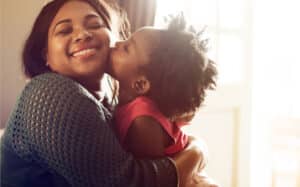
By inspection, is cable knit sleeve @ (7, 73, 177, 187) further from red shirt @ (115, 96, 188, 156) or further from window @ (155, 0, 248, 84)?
window @ (155, 0, 248, 84)

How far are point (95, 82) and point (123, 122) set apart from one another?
13 centimetres

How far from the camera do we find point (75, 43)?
94cm

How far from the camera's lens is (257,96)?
2.46m

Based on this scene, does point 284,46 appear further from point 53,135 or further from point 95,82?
point 53,135

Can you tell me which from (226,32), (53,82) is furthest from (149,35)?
(226,32)

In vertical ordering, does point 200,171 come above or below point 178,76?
below

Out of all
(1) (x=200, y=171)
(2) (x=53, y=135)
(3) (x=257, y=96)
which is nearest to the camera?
(2) (x=53, y=135)

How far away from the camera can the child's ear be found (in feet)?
3.31

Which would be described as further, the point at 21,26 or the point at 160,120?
the point at 21,26

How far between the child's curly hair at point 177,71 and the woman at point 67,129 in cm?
12

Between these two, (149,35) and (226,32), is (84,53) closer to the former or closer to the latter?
(149,35)

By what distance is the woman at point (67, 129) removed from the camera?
2.66ft

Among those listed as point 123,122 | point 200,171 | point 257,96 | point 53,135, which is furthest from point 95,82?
point 257,96

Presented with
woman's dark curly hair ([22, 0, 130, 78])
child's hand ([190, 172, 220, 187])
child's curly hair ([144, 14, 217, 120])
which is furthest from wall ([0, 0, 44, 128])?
child's hand ([190, 172, 220, 187])
